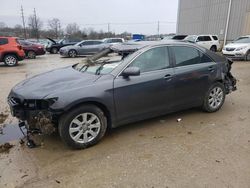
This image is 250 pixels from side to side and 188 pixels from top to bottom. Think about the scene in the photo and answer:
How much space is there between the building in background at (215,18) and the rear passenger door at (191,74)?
69.2ft

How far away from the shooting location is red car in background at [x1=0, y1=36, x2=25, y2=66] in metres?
14.5

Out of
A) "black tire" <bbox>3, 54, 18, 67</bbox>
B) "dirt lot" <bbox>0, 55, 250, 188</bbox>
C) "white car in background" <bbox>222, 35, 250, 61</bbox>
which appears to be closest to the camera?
"dirt lot" <bbox>0, 55, 250, 188</bbox>

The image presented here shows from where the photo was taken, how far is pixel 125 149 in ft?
12.9

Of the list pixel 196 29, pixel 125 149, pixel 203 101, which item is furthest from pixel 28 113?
pixel 196 29

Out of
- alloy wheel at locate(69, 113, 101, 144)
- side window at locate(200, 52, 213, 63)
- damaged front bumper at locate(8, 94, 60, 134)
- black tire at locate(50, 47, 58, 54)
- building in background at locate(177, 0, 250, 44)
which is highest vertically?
building in background at locate(177, 0, 250, 44)

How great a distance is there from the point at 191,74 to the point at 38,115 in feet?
9.58

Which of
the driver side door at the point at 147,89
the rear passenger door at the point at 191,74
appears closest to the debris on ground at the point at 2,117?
the driver side door at the point at 147,89

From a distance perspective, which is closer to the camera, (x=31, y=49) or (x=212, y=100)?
(x=212, y=100)

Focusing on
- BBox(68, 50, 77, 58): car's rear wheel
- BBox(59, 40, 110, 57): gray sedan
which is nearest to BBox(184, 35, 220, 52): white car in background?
BBox(59, 40, 110, 57): gray sedan

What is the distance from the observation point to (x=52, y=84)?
402cm

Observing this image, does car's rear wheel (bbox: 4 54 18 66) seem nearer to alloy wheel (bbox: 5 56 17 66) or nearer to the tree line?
alloy wheel (bbox: 5 56 17 66)

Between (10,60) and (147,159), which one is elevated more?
(147,159)

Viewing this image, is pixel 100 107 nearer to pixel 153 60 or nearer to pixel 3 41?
pixel 153 60

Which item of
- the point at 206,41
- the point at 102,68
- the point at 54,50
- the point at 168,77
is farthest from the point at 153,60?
the point at 54,50
